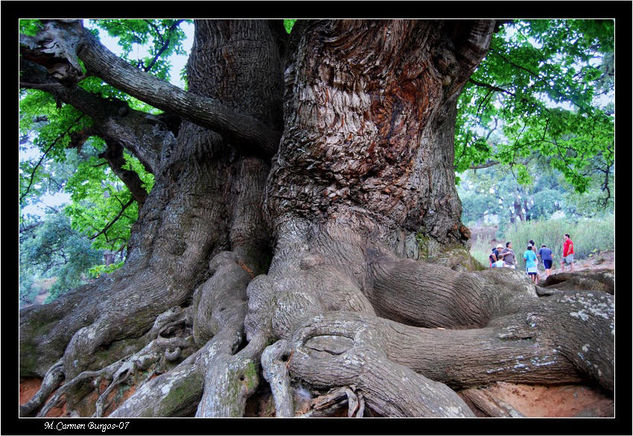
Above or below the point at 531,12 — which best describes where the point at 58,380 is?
below

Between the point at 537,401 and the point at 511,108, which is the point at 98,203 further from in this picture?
the point at 537,401

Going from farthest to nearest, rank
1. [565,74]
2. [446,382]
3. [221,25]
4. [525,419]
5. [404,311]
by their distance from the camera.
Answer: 1. [221,25]
2. [565,74]
3. [404,311]
4. [446,382]
5. [525,419]

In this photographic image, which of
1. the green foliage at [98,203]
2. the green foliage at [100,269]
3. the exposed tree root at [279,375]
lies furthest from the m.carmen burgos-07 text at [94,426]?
the green foliage at [100,269]

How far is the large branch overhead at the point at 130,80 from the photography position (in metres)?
3.32

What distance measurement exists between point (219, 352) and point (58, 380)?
1950 millimetres

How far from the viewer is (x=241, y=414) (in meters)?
2.49

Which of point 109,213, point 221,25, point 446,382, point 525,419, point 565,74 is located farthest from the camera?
point 109,213

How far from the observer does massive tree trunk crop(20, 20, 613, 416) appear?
8.38 feet

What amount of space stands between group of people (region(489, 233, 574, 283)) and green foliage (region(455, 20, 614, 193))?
94 cm

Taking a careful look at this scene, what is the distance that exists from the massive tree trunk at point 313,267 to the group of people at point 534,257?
3.95 ft

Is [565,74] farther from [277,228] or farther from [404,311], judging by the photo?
[277,228]

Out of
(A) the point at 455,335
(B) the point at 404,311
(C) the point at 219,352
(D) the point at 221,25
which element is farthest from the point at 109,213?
(A) the point at 455,335

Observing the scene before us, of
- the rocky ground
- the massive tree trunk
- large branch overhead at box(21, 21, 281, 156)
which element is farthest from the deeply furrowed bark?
the rocky ground

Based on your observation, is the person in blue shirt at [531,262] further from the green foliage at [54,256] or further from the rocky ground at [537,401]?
the green foliage at [54,256]
